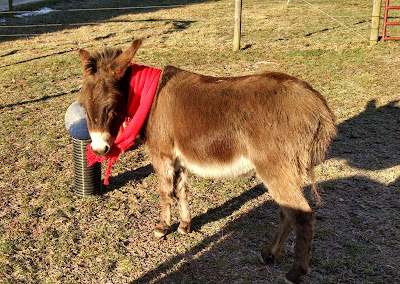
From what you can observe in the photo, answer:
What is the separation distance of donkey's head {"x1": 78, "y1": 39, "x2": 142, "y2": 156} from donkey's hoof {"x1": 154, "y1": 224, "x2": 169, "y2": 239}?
103 cm

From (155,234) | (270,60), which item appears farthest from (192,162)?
(270,60)

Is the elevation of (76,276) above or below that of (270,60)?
below

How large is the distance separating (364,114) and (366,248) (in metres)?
3.51

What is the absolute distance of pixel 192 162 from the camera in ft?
12.7

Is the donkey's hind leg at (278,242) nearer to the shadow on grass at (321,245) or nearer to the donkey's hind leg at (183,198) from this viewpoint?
the shadow on grass at (321,245)

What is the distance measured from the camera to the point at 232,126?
359 cm

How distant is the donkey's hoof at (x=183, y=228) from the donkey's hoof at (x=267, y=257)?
0.84m

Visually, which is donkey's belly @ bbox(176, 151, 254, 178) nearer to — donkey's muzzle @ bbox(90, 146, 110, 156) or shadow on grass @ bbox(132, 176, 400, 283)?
donkey's muzzle @ bbox(90, 146, 110, 156)

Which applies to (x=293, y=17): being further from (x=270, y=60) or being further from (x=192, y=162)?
(x=192, y=162)

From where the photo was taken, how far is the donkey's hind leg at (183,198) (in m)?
4.37

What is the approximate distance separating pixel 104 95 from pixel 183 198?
1.33 metres

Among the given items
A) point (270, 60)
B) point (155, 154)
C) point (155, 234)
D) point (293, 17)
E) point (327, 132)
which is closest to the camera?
point (327, 132)

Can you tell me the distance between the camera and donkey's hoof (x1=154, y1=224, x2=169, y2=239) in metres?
4.32

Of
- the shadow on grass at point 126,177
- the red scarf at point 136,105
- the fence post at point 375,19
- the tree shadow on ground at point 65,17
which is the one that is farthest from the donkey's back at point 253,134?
the fence post at point 375,19
